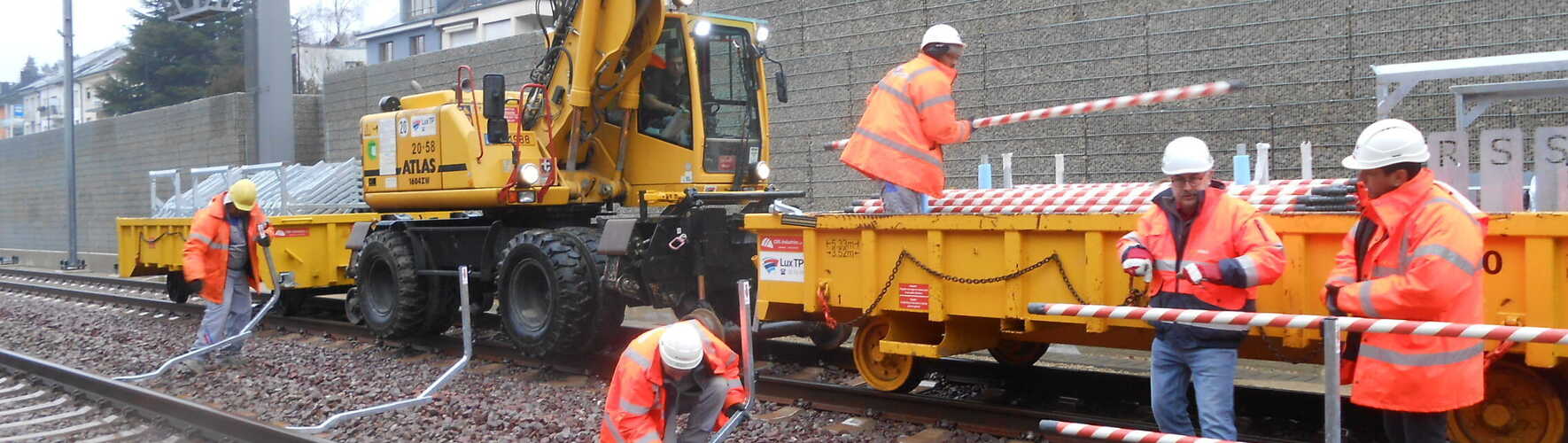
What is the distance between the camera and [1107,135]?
11328mm

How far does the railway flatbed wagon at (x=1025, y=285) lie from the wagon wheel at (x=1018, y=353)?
1cm

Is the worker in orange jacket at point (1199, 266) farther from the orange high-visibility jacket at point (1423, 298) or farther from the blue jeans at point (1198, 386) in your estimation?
the orange high-visibility jacket at point (1423, 298)

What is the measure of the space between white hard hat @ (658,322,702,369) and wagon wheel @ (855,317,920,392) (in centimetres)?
226

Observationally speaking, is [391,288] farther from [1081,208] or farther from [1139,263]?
[1139,263]

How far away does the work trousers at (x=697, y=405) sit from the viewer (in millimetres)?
5352

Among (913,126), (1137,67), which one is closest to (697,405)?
(913,126)

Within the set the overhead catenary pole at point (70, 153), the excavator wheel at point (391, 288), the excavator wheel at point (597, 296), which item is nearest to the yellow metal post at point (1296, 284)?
the excavator wheel at point (597, 296)

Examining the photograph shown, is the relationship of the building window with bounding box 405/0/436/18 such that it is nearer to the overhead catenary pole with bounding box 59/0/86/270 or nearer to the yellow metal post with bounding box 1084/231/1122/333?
the overhead catenary pole with bounding box 59/0/86/270

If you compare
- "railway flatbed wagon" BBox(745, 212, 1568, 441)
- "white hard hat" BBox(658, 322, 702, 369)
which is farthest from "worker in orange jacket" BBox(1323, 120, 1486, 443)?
"white hard hat" BBox(658, 322, 702, 369)

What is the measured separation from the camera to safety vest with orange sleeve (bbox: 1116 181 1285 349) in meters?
4.33

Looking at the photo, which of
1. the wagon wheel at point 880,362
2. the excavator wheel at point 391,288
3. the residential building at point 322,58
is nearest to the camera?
the wagon wheel at point 880,362

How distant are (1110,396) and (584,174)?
4.83 m

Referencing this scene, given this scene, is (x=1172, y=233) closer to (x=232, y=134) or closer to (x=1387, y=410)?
(x=1387, y=410)

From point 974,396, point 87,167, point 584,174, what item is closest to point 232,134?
point 87,167
